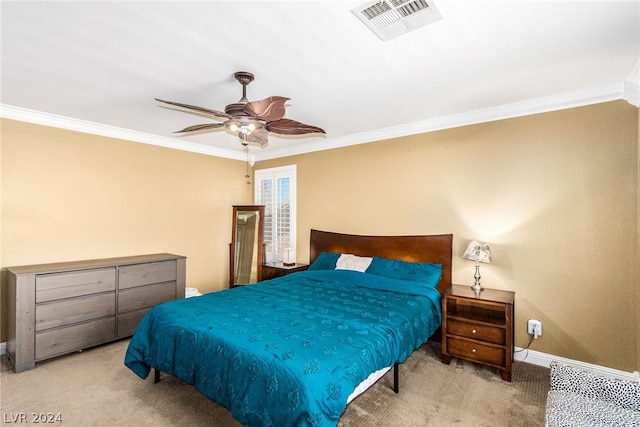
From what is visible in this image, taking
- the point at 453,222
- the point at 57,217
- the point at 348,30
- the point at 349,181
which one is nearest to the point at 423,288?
the point at 453,222

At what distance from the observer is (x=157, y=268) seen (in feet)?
12.5

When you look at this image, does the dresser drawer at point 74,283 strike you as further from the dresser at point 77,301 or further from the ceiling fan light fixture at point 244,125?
the ceiling fan light fixture at point 244,125

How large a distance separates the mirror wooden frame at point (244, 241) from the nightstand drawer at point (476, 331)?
2.95 meters

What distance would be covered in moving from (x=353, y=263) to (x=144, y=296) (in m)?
2.53

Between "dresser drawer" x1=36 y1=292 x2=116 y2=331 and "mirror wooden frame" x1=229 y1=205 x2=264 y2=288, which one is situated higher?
"mirror wooden frame" x1=229 y1=205 x2=264 y2=288

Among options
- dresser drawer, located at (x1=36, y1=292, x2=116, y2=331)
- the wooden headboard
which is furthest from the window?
dresser drawer, located at (x1=36, y1=292, x2=116, y2=331)

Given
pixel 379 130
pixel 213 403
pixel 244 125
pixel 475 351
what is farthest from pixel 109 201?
pixel 475 351

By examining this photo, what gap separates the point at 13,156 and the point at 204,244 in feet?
7.96

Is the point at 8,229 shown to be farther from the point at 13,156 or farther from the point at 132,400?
the point at 132,400

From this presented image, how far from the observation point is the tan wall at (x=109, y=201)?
3.29 m

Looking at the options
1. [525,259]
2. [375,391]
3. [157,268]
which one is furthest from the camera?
[157,268]

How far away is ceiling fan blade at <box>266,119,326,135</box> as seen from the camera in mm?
2586

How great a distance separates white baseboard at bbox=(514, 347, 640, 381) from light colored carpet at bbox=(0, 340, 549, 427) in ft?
0.26

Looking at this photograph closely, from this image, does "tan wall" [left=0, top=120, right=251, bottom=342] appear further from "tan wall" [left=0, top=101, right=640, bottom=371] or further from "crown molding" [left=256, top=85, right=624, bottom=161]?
"crown molding" [left=256, top=85, right=624, bottom=161]
